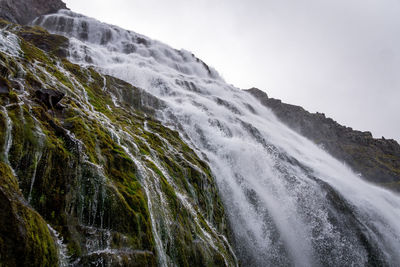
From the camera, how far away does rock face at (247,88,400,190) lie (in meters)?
42.9

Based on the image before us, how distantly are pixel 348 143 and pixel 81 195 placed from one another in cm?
5416

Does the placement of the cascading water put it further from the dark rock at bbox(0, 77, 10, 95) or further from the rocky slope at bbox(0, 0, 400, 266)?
the dark rock at bbox(0, 77, 10, 95)

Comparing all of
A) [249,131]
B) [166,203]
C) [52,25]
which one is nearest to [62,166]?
[166,203]

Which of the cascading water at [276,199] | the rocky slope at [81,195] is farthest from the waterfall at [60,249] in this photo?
the cascading water at [276,199]

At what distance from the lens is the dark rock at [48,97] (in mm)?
8008

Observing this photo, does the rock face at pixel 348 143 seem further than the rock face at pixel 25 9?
No

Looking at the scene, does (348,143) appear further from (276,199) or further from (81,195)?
(81,195)

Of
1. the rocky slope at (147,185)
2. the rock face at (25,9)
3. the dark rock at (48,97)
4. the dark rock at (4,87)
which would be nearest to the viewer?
the rocky slope at (147,185)

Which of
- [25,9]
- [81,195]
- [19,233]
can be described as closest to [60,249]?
[19,233]

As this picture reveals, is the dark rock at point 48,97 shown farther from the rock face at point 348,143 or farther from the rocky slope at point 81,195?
the rock face at point 348,143

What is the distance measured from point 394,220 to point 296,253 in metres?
12.7

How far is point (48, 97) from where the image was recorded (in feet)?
27.1

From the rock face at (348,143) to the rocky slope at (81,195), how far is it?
41912 mm

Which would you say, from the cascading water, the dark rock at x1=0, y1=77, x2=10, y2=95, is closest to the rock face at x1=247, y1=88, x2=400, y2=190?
the cascading water
